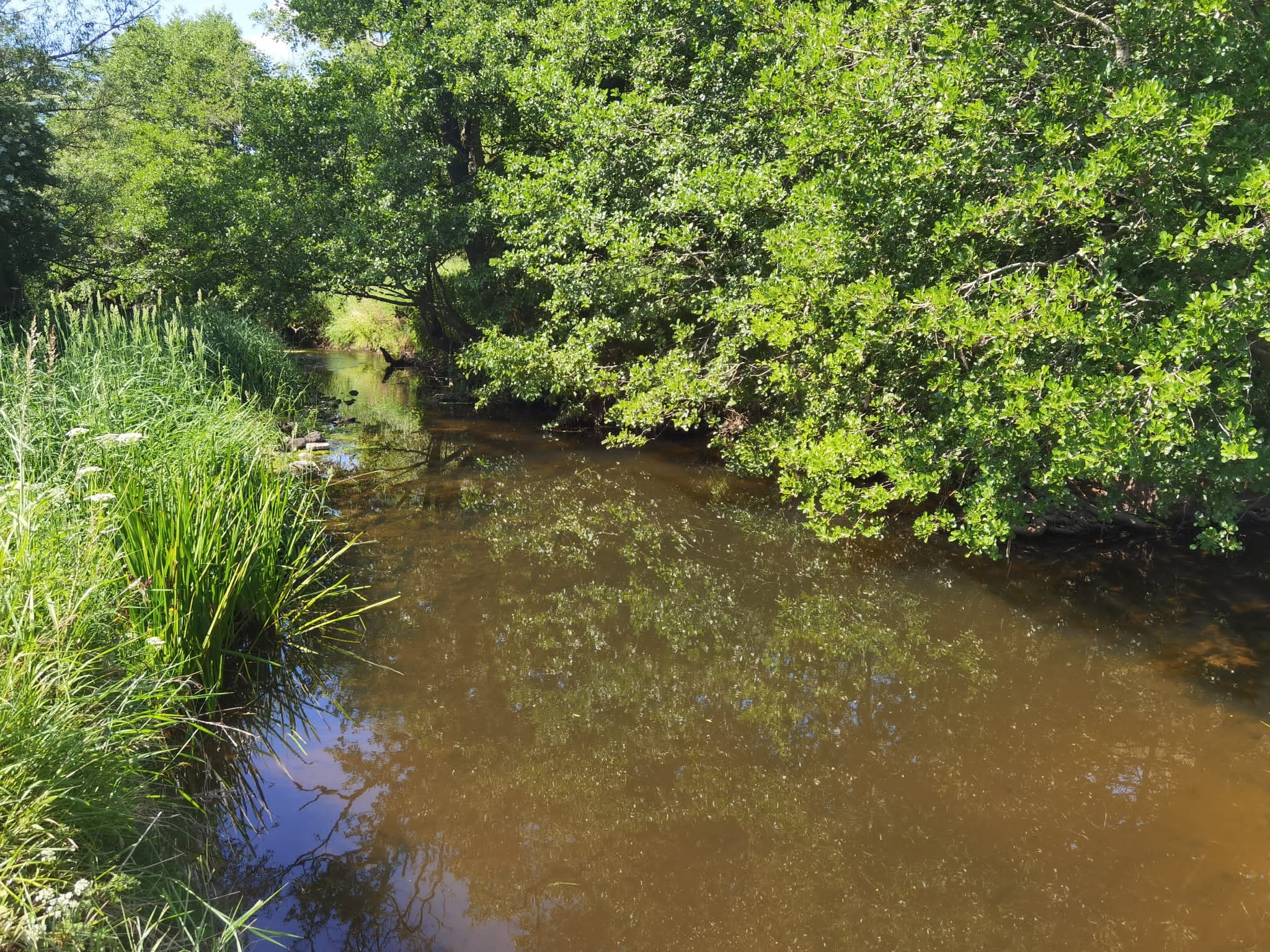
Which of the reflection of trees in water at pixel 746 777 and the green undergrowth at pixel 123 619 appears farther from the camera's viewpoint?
the reflection of trees in water at pixel 746 777

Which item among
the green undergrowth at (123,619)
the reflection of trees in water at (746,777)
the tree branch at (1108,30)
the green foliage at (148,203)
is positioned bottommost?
the reflection of trees in water at (746,777)

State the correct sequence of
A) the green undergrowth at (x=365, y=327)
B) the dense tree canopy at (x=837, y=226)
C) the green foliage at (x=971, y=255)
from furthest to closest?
the green undergrowth at (x=365, y=327) → the dense tree canopy at (x=837, y=226) → the green foliage at (x=971, y=255)

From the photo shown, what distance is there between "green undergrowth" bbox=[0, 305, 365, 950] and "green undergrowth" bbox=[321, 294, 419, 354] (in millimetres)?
15731

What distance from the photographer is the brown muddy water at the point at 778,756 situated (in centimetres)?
321

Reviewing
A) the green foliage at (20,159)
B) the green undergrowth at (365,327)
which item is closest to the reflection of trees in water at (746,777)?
the green foliage at (20,159)

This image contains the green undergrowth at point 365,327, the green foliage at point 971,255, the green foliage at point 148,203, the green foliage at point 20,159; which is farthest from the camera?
the green undergrowth at point 365,327

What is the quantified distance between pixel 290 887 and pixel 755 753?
2399 millimetres

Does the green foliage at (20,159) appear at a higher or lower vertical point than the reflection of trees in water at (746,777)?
higher

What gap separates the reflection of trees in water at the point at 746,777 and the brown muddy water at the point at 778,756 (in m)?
0.02

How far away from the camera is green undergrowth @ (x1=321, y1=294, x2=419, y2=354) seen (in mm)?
21984

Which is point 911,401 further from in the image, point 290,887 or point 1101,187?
point 290,887

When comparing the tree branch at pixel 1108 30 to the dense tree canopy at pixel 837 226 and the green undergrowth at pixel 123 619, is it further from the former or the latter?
the green undergrowth at pixel 123 619

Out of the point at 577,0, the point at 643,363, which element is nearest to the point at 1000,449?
the point at 643,363

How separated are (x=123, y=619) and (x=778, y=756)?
338 cm
